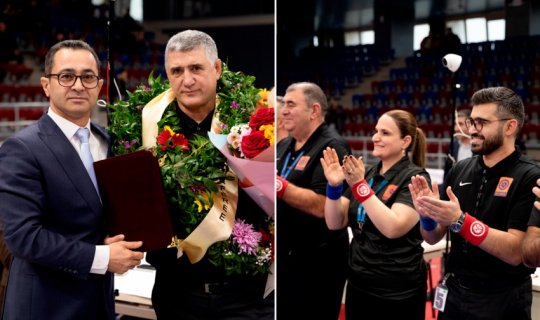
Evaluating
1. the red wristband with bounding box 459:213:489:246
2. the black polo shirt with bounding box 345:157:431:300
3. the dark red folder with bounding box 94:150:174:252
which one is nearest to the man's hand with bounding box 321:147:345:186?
the black polo shirt with bounding box 345:157:431:300

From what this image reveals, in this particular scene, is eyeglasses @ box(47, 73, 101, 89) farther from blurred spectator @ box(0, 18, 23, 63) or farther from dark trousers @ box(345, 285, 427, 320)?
blurred spectator @ box(0, 18, 23, 63)

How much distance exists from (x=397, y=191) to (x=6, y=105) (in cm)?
794

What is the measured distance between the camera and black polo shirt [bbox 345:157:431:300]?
2.34m

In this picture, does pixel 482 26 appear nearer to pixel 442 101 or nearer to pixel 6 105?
pixel 442 101

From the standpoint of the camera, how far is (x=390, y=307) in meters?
2.38

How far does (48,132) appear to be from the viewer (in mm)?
1712

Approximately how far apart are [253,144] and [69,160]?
1.70 feet

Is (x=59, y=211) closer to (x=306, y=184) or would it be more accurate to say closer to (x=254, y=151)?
(x=254, y=151)

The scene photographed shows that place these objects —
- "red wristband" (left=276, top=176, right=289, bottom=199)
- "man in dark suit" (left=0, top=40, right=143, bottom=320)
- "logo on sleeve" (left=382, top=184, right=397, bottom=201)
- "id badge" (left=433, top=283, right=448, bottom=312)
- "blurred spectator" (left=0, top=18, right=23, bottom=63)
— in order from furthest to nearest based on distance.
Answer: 1. "blurred spectator" (left=0, top=18, right=23, bottom=63)
2. "red wristband" (left=276, top=176, right=289, bottom=199)
3. "logo on sleeve" (left=382, top=184, right=397, bottom=201)
4. "id badge" (left=433, top=283, right=448, bottom=312)
5. "man in dark suit" (left=0, top=40, right=143, bottom=320)

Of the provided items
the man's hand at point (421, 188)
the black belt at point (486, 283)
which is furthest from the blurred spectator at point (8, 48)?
the black belt at point (486, 283)

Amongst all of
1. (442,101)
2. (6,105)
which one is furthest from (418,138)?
(6,105)

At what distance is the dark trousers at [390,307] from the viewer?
2377mm

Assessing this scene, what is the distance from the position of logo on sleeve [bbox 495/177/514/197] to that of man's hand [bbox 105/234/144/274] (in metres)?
1.12

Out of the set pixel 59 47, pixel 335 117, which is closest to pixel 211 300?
pixel 59 47
